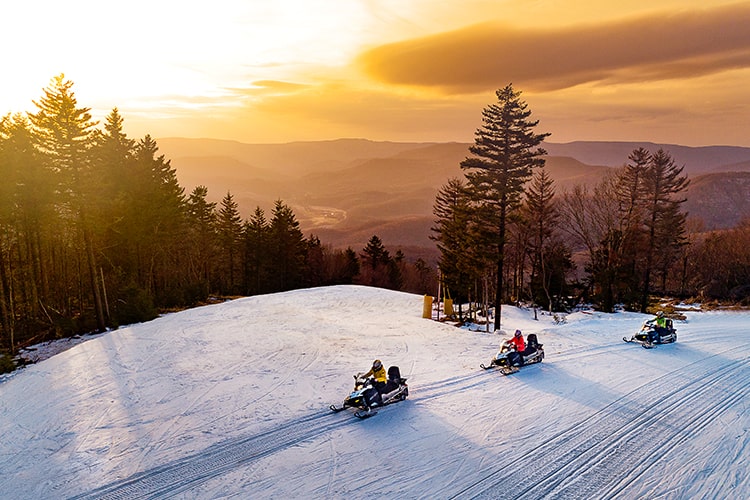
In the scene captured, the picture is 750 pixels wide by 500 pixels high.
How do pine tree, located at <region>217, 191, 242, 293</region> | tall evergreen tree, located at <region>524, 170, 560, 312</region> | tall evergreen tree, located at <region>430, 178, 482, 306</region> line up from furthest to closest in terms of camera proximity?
pine tree, located at <region>217, 191, 242, 293</region> → tall evergreen tree, located at <region>524, 170, 560, 312</region> → tall evergreen tree, located at <region>430, 178, 482, 306</region>

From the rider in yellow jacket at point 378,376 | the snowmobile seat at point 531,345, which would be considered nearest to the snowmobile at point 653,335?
the snowmobile seat at point 531,345

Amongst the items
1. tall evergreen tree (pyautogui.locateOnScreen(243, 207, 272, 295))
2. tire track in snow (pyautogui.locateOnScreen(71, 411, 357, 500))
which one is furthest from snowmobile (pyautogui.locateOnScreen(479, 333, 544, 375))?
tall evergreen tree (pyautogui.locateOnScreen(243, 207, 272, 295))

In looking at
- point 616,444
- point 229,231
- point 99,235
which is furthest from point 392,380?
point 229,231

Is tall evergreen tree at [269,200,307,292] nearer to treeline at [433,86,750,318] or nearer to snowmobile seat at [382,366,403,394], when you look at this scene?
treeline at [433,86,750,318]

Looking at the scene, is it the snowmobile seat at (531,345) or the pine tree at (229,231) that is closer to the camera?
the snowmobile seat at (531,345)

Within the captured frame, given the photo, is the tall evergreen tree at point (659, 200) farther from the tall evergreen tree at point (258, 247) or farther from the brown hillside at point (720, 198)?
the brown hillside at point (720, 198)

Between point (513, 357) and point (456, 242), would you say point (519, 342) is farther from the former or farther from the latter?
point (456, 242)

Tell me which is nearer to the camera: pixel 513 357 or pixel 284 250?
pixel 513 357
